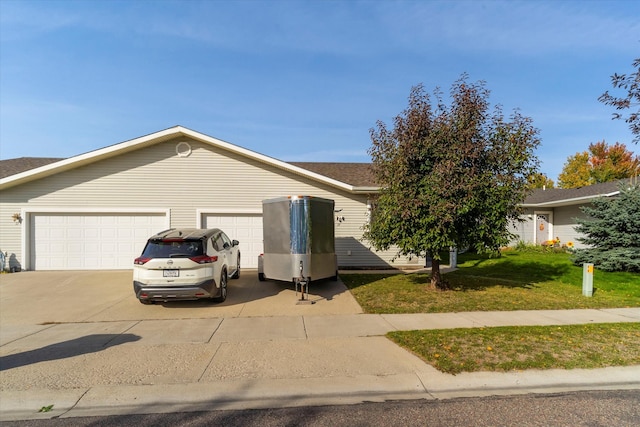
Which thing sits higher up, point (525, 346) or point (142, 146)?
point (142, 146)

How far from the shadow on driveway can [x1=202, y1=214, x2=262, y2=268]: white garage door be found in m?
7.19

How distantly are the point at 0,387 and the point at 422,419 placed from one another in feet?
16.4

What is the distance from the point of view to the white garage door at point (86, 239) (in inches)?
488

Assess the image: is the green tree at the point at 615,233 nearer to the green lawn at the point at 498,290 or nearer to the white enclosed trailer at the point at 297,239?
the green lawn at the point at 498,290

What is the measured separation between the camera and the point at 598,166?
40562 mm

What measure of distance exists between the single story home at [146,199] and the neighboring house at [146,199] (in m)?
0.04

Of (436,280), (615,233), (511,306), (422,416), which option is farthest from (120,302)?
(615,233)

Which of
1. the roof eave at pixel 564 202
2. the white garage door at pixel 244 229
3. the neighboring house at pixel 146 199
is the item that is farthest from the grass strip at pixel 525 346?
the roof eave at pixel 564 202

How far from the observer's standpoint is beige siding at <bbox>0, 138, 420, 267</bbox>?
1245cm

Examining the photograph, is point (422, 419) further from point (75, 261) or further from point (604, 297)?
point (75, 261)

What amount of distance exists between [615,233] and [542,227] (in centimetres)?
932

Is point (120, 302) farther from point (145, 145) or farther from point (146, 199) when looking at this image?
point (145, 145)

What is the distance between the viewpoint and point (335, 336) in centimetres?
584

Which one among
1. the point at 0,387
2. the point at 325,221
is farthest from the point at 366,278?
the point at 0,387
